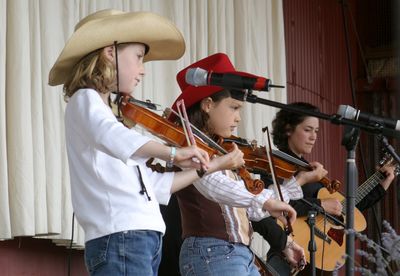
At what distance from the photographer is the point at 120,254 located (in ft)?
10.5

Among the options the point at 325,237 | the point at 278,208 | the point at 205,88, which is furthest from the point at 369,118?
the point at 325,237

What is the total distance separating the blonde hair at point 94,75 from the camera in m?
3.42

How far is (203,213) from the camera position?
4004 millimetres

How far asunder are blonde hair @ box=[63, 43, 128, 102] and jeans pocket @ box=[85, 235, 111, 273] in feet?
1.65

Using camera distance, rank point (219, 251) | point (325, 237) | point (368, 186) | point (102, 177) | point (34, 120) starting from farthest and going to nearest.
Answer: point (368, 186)
point (325, 237)
point (34, 120)
point (219, 251)
point (102, 177)

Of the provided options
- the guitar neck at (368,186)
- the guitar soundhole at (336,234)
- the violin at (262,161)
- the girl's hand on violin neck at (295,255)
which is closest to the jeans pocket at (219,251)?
the violin at (262,161)

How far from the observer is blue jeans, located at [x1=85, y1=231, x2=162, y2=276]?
126 inches

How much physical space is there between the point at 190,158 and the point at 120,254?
37 centimetres

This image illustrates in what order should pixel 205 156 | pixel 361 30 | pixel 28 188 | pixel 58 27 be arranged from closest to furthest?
pixel 205 156 → pixel 28 188 → pixel 58 27 → pixel 361 30

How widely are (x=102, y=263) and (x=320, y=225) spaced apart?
8.03ft

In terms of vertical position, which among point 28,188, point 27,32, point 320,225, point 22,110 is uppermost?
point 27,32

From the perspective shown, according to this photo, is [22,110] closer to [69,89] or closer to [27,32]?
[27,32]

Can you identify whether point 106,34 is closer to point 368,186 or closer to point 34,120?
point 34,120

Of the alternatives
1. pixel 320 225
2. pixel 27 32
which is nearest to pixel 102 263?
pixel 27 32
